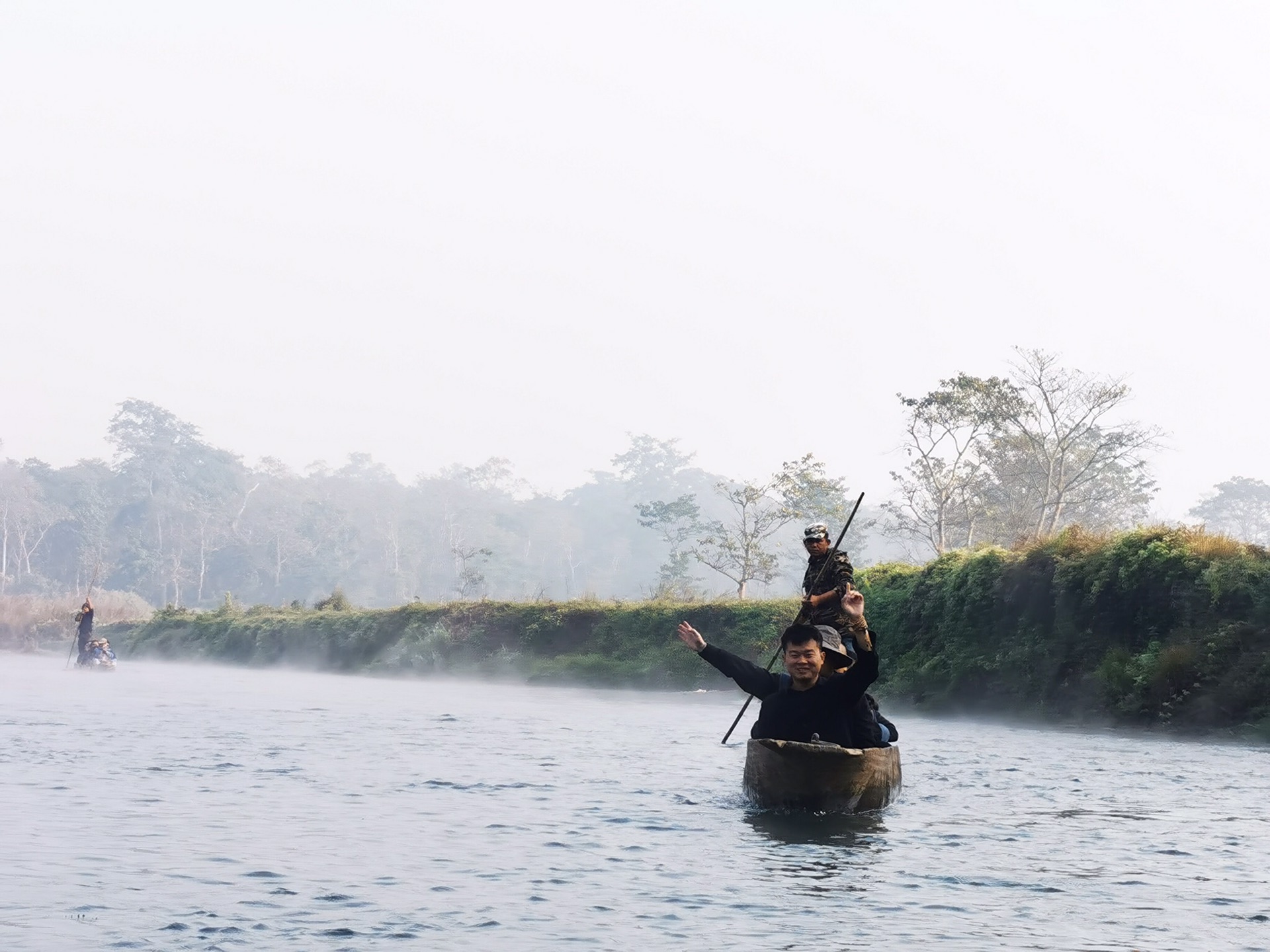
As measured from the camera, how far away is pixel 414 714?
87.2ft

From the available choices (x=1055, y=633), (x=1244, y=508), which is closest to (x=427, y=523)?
(x=1244, y=508)

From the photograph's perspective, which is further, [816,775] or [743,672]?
[743,672]

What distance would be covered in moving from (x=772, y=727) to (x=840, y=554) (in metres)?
2.66

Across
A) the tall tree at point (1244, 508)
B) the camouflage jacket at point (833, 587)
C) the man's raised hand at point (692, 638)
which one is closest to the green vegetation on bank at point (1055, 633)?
the camouflage jacket at point (833, 587)

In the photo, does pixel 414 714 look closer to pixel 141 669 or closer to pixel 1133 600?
pixel 1133 600

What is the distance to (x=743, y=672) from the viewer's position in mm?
12109

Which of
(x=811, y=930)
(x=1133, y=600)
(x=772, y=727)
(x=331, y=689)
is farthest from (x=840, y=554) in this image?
(x=331, y=689)

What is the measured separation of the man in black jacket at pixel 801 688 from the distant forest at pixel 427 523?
4540 centimetres

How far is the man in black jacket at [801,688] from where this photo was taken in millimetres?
11758

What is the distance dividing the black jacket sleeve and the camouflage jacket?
5.44 feet

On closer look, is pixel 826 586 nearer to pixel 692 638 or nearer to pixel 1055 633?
pixel 692 638

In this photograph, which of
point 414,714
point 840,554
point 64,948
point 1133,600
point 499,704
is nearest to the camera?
point 64,948

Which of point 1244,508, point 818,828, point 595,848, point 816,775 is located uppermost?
point 1244,508

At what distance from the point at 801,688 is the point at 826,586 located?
89.3 inches
